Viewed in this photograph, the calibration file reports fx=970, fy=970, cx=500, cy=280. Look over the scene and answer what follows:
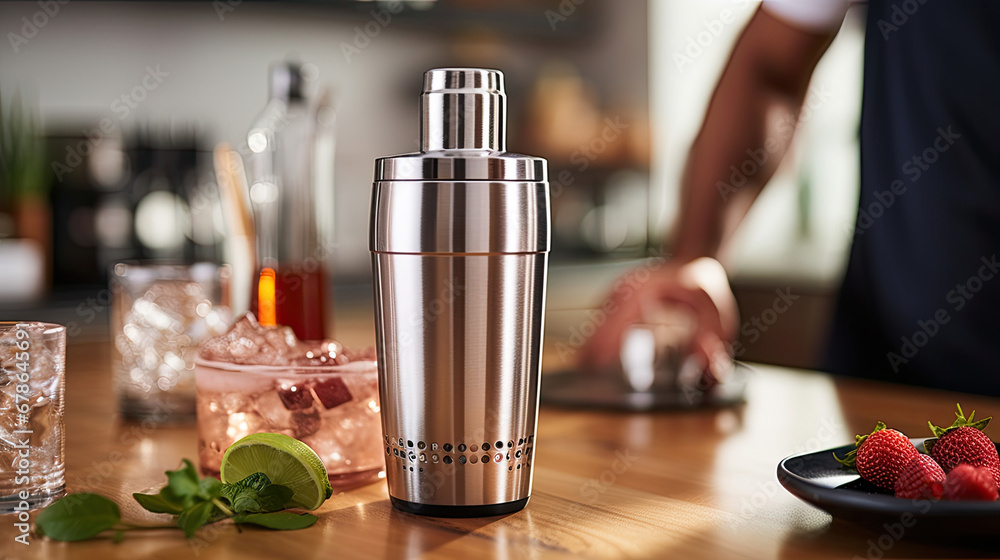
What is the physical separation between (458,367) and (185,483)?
0.65ft

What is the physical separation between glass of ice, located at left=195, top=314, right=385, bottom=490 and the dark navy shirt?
0.98 m

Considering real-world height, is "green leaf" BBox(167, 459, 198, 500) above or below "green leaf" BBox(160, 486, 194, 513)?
above

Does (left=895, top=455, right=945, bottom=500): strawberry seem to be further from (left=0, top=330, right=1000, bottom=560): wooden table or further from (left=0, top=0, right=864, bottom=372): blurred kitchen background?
(left=0, top=0, right=864, bottom=372): blurred kitchen background

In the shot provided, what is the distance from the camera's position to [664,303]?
129 centimetres

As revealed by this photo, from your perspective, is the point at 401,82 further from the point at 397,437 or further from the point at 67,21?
the point at 397,437

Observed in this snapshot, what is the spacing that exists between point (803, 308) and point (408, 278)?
3.22 meters

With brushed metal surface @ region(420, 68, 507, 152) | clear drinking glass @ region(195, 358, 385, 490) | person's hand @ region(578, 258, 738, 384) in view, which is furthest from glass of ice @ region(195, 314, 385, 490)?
person's hand @ region(578, 258, 738, 384)

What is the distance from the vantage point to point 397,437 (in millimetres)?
701

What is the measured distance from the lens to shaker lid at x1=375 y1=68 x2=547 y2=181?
669 mm

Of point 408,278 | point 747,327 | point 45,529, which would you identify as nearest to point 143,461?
point 45,529

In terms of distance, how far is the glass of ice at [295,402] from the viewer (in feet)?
2.56

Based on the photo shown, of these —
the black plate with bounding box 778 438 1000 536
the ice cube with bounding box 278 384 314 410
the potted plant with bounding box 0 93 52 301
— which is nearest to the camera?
the black plate with bounding box 778 438 1000 536

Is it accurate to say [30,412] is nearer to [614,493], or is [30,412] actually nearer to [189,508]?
[189,508]

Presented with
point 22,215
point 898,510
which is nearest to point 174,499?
point 898,510
